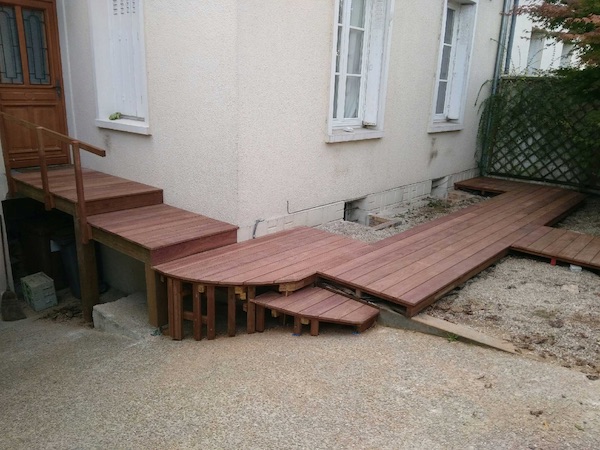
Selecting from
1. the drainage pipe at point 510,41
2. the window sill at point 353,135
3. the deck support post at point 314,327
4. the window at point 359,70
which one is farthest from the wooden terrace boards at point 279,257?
the drainage pipe at point 510,41

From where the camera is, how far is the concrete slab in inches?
167

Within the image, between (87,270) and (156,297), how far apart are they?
1.29 meters

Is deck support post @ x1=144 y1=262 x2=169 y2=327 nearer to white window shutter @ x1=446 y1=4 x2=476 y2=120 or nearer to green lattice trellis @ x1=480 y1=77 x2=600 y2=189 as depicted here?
white window shutter @ x1=446 y1=4 x2=476 y2=120

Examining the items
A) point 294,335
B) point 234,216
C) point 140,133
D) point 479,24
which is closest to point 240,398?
point 294,335

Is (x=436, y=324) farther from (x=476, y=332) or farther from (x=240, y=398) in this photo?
(x=240, y=398)

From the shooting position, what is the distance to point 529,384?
9.04 ft

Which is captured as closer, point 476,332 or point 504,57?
point 476,332

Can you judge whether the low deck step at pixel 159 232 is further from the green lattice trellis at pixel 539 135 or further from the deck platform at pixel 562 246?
the green lattice trellis at pixel 539 135

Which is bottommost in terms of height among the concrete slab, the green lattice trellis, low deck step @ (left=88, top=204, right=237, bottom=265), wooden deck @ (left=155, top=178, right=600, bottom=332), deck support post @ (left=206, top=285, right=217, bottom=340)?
the concrete slab

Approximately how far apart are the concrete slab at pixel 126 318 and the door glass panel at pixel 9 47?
314 cm

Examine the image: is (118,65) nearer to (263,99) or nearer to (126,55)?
(126,55)

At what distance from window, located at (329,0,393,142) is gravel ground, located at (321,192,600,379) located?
4.73 feet

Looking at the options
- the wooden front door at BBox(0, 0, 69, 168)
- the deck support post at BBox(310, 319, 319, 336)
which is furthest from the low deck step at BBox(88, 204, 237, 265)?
the wooden front door at BBox(0, 0, 69, 168)

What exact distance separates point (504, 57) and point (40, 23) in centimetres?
696
